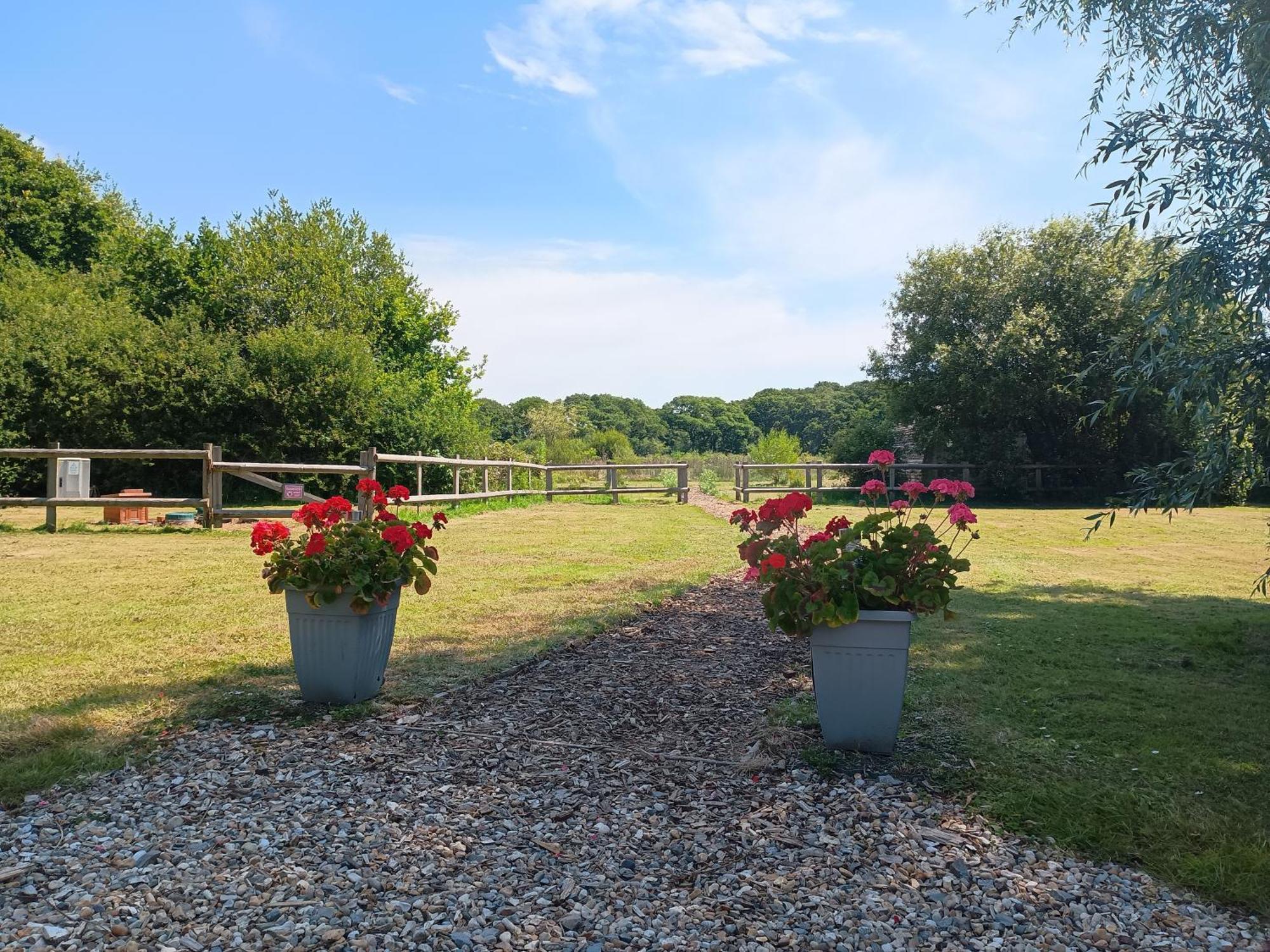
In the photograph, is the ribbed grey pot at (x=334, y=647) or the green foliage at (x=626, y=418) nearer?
the ribbed grey pot at (x=334, y=647)

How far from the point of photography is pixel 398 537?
3514mm

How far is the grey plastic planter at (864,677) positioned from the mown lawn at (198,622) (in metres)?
1.86

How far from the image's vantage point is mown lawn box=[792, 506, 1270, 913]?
243 cm

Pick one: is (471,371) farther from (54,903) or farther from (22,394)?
(54,903)

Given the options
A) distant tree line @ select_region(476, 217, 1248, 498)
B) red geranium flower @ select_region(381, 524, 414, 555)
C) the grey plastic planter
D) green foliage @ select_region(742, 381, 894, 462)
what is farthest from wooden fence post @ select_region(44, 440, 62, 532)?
green foliage @ select_region(742, 381, 894, 462)

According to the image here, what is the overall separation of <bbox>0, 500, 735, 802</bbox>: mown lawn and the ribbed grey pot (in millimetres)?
183

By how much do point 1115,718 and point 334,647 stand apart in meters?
3.36

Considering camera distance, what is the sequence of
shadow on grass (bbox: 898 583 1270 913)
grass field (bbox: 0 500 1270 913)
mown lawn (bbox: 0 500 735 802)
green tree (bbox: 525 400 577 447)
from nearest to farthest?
shadow on grass (bbox: 898 583 1270 913) < grass field (bbox: 0 500 1270 913) < mown lawn (bbox: 0 500 735 802) < green tree (bbox: 525 400 577 447)

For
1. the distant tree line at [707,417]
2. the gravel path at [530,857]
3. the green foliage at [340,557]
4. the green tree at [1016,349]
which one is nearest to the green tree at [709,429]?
the distant tree line at [707,417]

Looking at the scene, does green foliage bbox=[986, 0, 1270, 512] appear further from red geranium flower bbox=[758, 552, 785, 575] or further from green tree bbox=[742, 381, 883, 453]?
green tree bbox=[742, 381, 883, 453]

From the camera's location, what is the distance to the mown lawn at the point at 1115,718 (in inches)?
95.6

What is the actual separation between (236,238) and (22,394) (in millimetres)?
6806

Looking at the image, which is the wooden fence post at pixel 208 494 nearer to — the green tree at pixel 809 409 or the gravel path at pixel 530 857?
the gravel path at pixel 530 857

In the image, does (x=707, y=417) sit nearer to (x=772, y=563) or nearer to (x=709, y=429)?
(x=709, y=429)
